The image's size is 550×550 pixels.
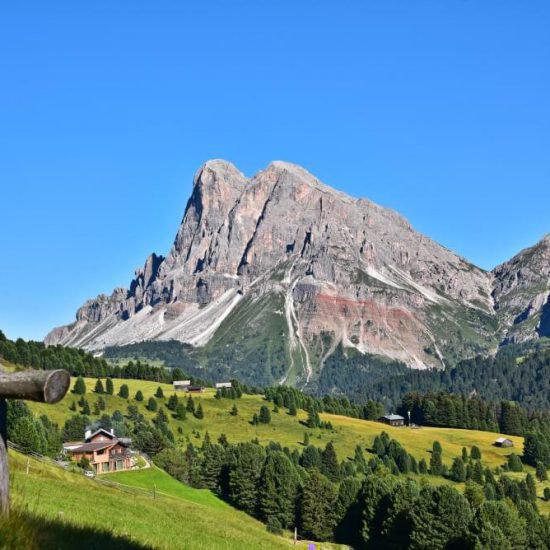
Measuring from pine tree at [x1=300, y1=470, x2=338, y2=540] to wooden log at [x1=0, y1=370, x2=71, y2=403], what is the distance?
3854 inches

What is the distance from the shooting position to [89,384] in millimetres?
191000

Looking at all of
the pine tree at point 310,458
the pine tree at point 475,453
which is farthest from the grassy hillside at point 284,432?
the pine tree at point 310,458

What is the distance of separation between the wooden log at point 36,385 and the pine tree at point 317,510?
97.9 m

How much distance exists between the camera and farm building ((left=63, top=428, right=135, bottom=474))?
345 ft

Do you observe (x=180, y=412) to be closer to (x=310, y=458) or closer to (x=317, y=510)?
(x=310, y=458)

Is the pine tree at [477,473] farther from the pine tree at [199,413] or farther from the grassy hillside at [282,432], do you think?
the pine tree at [199,413]

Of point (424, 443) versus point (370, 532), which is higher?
point (424, 443)

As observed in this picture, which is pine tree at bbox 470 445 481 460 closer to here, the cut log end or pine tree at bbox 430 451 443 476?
pine tree at bbox 430 451 443 476

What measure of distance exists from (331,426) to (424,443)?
79.8 ft

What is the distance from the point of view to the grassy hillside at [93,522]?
11.2 m

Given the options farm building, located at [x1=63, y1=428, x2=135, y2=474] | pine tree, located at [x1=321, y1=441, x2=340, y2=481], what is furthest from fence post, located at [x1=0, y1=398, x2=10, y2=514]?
pine tree, located at [x1=321, y1=441, x2=340, y2=481]

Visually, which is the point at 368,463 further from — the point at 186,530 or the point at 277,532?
the point at 186,530

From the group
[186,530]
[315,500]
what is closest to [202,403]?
[315,500]

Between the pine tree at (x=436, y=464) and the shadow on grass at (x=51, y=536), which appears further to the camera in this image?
the pine tree at (x=436, y=464)
